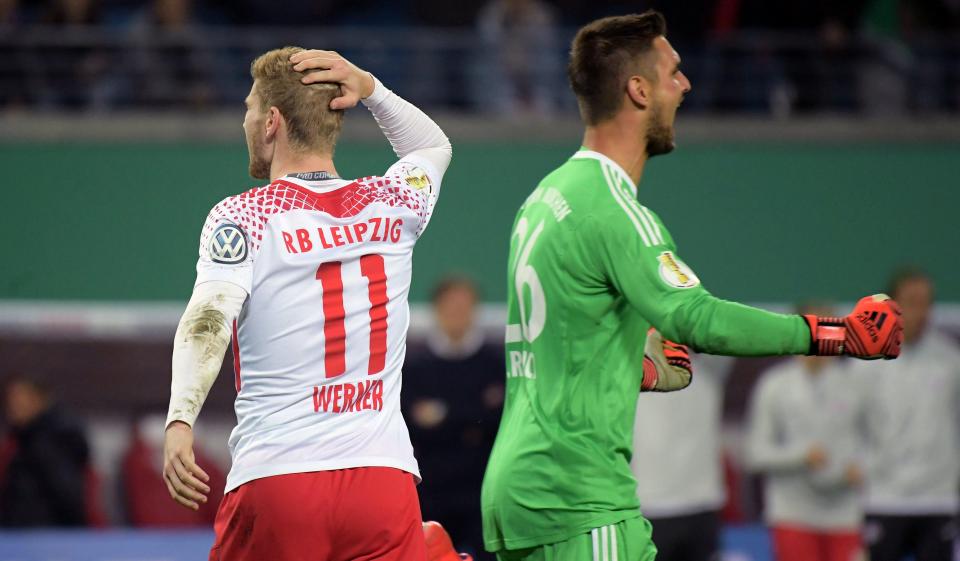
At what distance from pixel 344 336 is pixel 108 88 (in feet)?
27.0

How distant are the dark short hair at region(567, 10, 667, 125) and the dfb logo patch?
126 centimetres

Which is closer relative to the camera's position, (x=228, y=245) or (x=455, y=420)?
(x=228, y=245)

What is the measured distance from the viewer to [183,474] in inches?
109

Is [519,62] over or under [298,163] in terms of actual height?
over

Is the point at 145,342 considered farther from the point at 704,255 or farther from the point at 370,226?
the point at 370,226

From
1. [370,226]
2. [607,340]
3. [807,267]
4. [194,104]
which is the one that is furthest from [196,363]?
[807,267]

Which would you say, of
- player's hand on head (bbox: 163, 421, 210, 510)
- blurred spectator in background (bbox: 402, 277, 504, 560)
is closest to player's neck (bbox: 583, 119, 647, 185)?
player's hand on head (bbox: 163, 421, 210, 510)

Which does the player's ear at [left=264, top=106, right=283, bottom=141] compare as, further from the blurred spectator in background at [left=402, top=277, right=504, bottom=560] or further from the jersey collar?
the blurred spectator in background at [left=402, top=277, right=504, bottom=560]

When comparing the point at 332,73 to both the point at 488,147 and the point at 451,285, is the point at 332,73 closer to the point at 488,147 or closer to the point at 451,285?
the point at 451,285

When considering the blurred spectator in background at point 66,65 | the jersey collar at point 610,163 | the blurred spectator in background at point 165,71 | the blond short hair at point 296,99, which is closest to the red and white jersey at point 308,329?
the blond short hair at point 296,99

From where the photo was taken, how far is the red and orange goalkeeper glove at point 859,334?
3.36 m

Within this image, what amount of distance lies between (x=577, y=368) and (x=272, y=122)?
1074 millimetres

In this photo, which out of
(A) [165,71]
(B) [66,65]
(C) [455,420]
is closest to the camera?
(C) [455,420]

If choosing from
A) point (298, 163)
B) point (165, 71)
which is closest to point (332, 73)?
point (298, 163)
